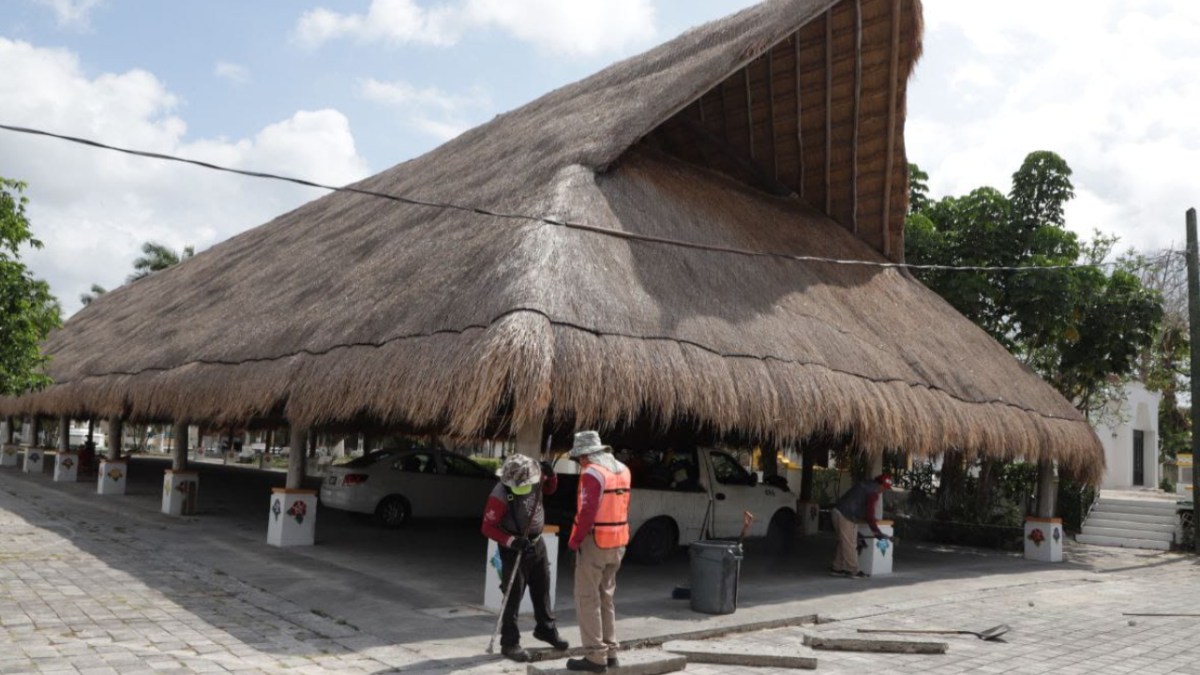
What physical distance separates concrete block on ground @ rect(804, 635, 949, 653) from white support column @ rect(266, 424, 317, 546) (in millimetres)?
7967

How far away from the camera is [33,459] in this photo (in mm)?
27453

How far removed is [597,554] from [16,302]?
9.85m

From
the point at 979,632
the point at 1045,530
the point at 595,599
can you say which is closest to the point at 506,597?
the point at 595,599

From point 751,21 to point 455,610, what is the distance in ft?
36.3

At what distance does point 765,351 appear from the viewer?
11227mm

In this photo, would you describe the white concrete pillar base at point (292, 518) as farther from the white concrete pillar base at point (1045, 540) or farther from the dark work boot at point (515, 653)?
the white concrete pillar base at point (1045, 540)

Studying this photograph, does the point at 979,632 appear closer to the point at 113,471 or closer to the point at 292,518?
the point at 292,518

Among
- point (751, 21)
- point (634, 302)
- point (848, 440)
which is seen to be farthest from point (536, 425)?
point (751, 21)

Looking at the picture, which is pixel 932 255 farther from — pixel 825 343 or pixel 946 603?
pixel 946 603

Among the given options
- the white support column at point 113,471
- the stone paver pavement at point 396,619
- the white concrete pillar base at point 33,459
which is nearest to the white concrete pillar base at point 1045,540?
the stone paver pavement at point 396,619

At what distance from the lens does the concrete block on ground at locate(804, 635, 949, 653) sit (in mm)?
8430

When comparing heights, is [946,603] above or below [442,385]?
below

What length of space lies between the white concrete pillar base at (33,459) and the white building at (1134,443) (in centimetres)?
3324

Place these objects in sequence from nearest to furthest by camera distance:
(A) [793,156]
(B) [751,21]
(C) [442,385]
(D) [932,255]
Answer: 1. (C) [442,385]
2. (B) [751,21]
3. (A) [793,156]
4. (D) [932,255]
